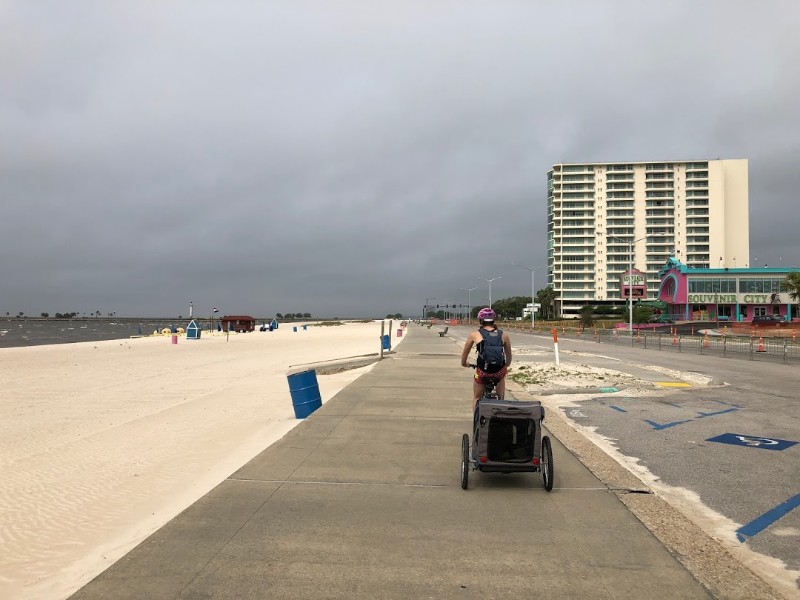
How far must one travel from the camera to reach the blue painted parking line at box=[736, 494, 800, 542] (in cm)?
480

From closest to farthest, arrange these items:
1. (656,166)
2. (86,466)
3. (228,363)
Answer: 1. (86,466)
2. (228,363)
3. (656,166)

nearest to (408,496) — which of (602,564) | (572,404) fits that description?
(602,564)

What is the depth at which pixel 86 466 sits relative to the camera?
24.6 feet

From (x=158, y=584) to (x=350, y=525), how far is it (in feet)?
5.08

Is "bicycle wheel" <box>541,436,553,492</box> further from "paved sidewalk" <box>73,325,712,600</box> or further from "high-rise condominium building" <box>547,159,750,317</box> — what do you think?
"high-rise condominium building" <box>547,159,750,317</box>

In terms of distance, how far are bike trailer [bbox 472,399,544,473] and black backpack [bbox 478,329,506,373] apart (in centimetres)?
78

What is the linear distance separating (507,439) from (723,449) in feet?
13.2

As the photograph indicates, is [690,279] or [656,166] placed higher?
[656,166]

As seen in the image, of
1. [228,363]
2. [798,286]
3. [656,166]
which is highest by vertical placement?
[656,166]

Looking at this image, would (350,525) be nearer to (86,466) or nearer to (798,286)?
(86,466)

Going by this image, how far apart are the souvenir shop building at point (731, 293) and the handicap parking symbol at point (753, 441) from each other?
92109 mm

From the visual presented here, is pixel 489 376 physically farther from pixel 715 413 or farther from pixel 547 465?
pixel 715 413

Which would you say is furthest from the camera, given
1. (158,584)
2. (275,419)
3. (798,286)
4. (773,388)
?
(798,286)

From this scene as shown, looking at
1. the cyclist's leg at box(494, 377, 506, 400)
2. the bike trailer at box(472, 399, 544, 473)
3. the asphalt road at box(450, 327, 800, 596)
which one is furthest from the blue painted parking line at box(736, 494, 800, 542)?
the cyclist's leg at box(494, 377, 506, 400)
